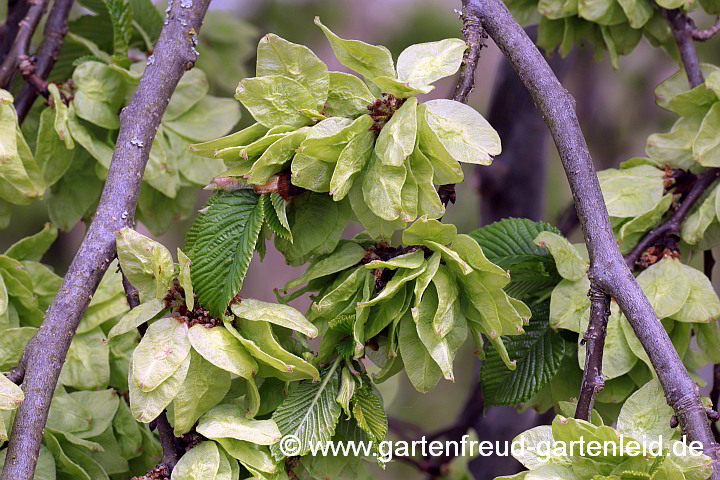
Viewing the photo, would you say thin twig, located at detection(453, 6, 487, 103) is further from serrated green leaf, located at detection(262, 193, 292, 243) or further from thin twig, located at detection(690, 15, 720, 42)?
thin twig, located at detection(690, 15, 720, 42)

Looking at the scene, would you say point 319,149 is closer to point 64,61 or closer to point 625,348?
point 625,348

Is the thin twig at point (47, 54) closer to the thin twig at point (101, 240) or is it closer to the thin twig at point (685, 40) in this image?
the thin twig at point (101, 240)

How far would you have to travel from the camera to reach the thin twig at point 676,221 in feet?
1.93

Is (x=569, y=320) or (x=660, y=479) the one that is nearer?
(x=660, y=479)

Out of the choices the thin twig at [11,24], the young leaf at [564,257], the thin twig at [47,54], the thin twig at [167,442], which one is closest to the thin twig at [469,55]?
the young leaf at [564,257]

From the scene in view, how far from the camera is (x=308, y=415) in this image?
0.46 m

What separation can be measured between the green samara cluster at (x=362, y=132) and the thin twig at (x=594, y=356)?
0.31 feet

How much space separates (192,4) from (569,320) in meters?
0.32

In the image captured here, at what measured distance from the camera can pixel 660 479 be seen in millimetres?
397

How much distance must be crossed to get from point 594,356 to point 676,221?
0.20 m

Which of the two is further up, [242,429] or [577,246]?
[577,246]

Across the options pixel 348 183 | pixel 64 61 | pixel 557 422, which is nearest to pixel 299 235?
pixel 348 183

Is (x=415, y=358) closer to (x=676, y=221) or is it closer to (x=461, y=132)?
(x=461, y=132)

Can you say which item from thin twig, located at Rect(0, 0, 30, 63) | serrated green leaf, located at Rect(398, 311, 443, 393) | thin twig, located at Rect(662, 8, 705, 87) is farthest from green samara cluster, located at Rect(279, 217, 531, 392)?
thin twig, located at Rect(0, 0, 30, 63)
